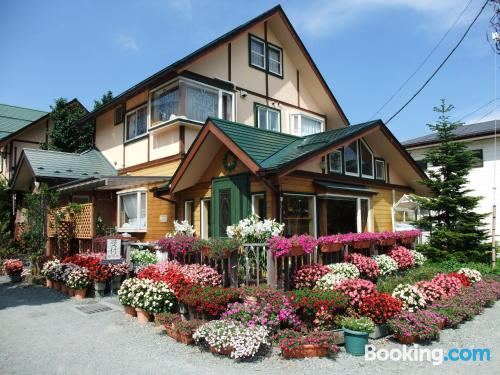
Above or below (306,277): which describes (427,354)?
below

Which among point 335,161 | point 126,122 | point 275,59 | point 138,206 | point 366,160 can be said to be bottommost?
point 138,206

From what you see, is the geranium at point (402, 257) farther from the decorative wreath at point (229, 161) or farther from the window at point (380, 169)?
the decorative wreath at point (229, 161)

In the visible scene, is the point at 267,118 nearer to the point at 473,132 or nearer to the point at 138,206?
the point at 138,206

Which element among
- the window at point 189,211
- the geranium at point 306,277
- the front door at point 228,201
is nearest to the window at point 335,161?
the front door at point 228,201

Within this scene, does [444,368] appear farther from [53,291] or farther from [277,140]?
[53,291]

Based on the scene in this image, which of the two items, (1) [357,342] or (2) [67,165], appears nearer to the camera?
(1) [357,342]

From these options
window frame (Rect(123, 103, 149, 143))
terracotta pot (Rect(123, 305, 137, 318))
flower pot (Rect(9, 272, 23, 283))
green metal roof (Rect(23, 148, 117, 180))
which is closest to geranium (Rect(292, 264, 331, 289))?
terracotta pot (Rect(123, 305, 137, 318))

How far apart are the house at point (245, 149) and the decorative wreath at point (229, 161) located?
3 cm

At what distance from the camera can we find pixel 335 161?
505 inches

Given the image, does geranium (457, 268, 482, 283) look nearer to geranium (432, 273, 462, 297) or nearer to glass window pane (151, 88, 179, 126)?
geranium (432, 273, 462, 297)

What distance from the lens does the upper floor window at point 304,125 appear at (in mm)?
18781

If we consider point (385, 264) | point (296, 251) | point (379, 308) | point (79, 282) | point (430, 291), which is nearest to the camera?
point (379, 308)

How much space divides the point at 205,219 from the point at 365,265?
18.5 feet

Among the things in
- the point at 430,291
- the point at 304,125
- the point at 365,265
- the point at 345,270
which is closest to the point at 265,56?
the point at 304,125
